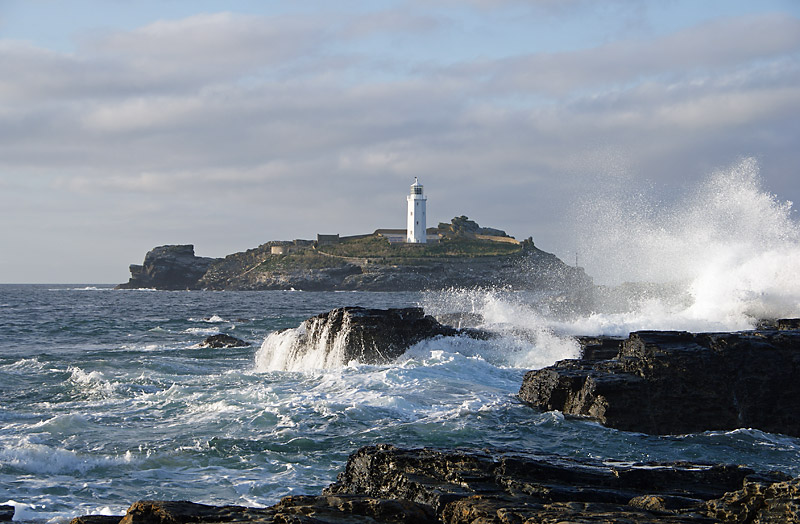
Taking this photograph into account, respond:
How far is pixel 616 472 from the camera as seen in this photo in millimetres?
7324

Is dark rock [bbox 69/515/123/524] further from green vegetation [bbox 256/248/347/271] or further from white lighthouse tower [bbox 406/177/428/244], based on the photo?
green vegetation [bbox 256/248/347/271]

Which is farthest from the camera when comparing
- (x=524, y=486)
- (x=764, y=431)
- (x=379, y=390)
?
(x=379, y=390)

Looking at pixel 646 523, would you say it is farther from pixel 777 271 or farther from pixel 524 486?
pixel 777 271

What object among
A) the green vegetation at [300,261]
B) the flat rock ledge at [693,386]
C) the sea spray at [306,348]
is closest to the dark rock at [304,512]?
the flat rock ledge at [693,386]

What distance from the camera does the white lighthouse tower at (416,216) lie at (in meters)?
122

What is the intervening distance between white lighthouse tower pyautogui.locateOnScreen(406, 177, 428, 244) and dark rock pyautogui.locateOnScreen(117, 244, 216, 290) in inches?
1810

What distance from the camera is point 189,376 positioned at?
68.0 ft

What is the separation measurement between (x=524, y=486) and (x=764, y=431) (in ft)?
26.1

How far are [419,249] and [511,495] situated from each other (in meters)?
133

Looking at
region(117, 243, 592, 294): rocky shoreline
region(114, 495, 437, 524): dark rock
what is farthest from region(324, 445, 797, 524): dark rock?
region(117, 243, 592, 294): rocky shoreline

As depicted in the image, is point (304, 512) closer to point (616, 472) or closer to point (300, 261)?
point (616, 472)

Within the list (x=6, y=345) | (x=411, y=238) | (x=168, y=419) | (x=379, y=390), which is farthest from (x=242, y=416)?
(x=411, y=238)

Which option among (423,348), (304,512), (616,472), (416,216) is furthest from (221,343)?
(416,216)

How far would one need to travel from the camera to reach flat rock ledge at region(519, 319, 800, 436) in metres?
12.7
